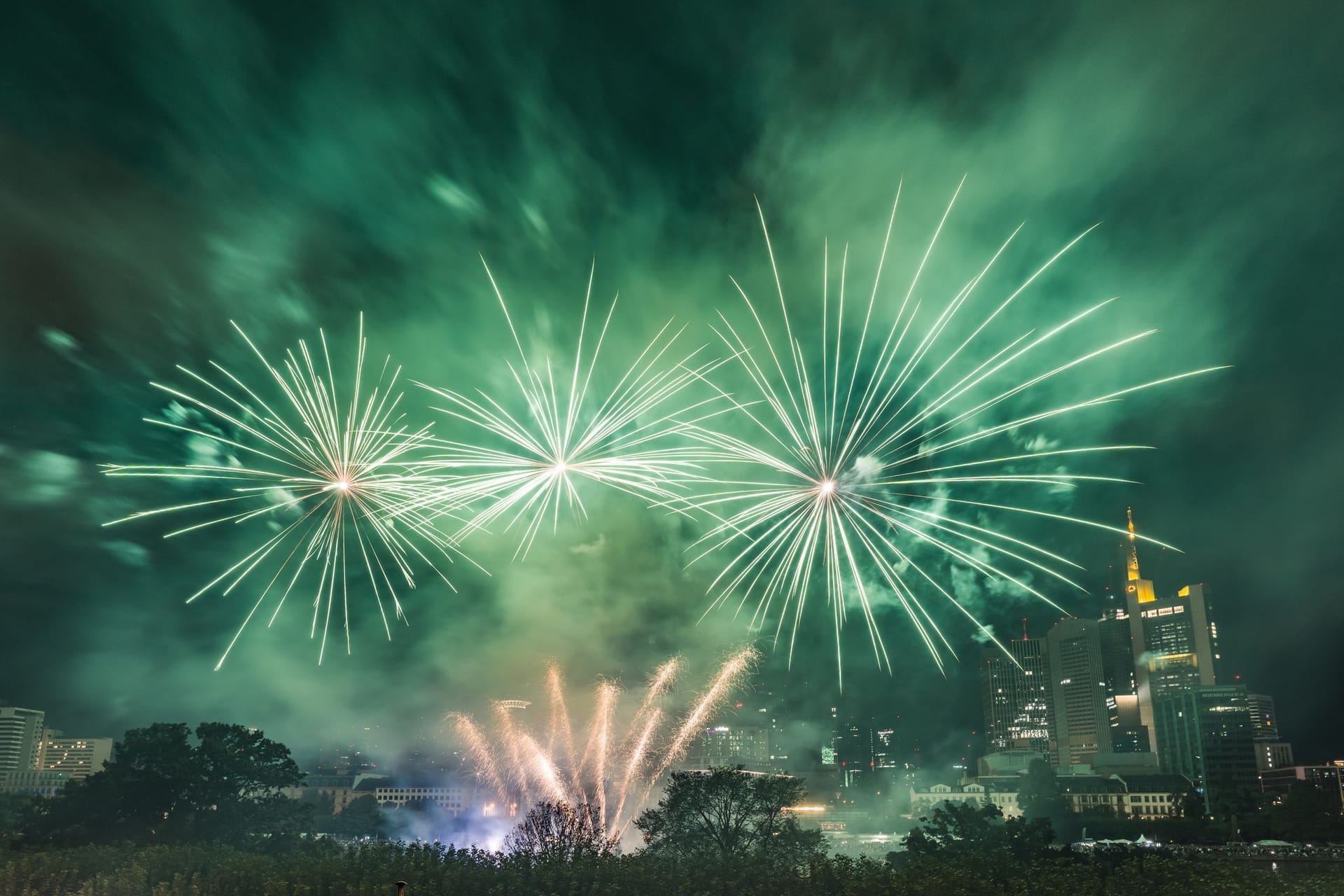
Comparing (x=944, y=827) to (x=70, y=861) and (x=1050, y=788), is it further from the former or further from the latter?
(x=1050, y=788)

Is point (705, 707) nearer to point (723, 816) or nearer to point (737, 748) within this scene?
point (723, 816)

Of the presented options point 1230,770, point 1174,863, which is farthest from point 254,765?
point 1230,770

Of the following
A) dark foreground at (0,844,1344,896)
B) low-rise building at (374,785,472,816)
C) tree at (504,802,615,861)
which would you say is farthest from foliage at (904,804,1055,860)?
low-rise building at (374,785,472,816)

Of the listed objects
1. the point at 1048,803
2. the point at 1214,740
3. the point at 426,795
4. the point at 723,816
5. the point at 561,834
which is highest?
the point at 1214,740

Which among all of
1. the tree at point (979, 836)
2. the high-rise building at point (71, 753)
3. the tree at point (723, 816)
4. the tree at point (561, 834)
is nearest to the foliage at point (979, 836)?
the tree at point (979, 836)

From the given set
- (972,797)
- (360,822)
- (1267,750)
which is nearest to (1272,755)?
(1267,750)
